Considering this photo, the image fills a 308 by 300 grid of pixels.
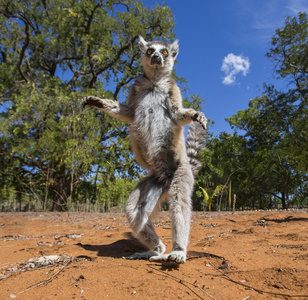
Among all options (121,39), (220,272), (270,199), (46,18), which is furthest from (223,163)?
(220,272)

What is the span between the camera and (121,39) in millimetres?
16266

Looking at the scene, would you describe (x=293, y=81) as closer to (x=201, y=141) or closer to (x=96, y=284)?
(x=201, y=141)

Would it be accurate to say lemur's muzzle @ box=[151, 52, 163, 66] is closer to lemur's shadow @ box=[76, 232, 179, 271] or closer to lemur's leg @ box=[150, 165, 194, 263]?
lemur's leg @ box=[150, 165, 194, 263]

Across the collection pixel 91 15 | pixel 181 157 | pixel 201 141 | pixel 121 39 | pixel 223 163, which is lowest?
pixel 181 157

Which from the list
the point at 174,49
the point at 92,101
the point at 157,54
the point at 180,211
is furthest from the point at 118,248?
the point at 174,49

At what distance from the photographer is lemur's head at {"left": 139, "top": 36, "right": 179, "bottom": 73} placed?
4.17 meters

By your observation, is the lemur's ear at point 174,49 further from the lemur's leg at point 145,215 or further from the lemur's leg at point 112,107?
the lemur's leg at point 145,215

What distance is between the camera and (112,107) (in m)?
4.12

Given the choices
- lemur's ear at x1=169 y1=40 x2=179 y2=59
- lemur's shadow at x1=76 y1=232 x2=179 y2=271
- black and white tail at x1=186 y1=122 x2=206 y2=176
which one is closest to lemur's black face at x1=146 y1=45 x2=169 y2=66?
lemur's ear at x1=169 y1=40 x2=179 y2=59

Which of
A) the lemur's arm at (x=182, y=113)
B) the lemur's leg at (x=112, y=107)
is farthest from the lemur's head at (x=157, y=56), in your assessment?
the lemur's leg at (x=112, y=107)

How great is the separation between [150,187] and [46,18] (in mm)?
18930

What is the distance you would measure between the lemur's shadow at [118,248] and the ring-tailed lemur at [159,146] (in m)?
0.47

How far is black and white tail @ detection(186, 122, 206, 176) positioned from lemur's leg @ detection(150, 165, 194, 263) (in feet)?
2.67

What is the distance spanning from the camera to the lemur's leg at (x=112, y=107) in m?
4.03
